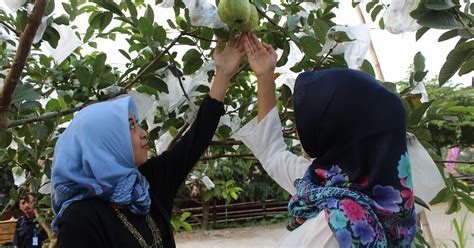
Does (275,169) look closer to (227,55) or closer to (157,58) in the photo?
(227,55)

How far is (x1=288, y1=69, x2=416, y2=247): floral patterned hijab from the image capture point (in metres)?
0.82

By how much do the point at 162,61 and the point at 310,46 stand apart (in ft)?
1.40

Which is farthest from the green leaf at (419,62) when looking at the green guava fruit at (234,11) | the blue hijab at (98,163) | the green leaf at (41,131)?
the green leaf at (41,131)

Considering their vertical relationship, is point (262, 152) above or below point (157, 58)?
below

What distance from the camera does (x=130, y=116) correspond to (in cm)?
108

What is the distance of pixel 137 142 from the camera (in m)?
1.06

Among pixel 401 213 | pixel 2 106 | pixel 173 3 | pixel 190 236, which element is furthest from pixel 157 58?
pixel 190 236

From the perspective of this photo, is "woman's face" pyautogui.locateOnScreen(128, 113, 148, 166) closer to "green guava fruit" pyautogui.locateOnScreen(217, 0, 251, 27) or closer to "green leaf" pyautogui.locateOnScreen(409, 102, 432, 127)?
"green guava fruit" pyautogui.locateOnScreen(217, 0, 251, 27)

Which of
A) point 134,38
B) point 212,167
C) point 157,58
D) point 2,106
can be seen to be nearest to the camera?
point 2,106

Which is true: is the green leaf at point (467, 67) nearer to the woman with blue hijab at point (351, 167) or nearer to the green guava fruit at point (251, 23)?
the woman with blue hijab at point (351, 167)

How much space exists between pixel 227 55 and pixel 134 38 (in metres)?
0.39

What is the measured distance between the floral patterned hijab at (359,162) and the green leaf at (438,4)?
0.23 metres

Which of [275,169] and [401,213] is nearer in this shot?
[401,213]

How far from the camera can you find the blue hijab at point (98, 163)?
0.96 metres
